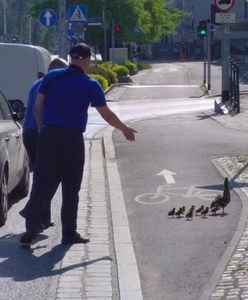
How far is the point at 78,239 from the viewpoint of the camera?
986 centimetres

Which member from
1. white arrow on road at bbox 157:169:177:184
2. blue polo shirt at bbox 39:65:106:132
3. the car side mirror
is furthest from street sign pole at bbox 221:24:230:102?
blue polo shirt at bbox 39:65:106:132

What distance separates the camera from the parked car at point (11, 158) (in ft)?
36.4

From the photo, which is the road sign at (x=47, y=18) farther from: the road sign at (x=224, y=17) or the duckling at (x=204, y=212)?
the duckling at (x=204, y=212)

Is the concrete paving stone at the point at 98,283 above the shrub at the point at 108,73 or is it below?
above

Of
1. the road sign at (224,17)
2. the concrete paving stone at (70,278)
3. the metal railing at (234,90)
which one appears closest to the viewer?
the concrete paving stone at (70,278)

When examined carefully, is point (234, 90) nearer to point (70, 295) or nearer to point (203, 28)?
point (203, 28)

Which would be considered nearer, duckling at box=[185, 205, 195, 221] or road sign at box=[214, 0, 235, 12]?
duckling at box=[185, 205, 195, 221]

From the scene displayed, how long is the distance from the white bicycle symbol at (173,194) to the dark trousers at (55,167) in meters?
2.99

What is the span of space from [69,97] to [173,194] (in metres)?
3.99

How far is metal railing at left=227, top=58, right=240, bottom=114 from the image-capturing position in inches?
1141

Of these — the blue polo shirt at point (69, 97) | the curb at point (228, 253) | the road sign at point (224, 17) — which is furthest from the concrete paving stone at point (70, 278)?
the road sign at point (224, 17)

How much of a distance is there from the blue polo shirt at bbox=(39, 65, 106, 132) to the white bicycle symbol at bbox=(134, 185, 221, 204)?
3.29 meters

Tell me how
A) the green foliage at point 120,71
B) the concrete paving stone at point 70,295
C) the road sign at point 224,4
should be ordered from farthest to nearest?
the green foliage at point 120,71 → the road sign at point 224,4 → the concrete paving stone at point 70,295

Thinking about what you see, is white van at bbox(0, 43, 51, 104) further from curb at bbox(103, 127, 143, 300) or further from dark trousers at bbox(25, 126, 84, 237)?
dark trousers at bbox(25, 126, 84, 237)
